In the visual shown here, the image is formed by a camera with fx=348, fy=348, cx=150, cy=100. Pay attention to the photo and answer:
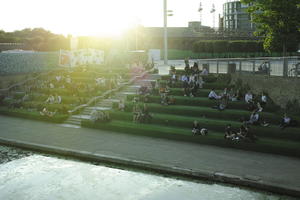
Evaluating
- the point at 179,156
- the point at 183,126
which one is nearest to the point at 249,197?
the point at 179,156

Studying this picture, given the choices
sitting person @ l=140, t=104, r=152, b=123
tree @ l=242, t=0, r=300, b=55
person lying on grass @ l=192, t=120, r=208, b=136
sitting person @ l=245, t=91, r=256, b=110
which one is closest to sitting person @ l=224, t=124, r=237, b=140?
person lying on grass @ l=192, t=120, r=208, b=136

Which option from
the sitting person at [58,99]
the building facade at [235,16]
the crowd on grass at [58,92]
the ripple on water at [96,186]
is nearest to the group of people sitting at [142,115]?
the crowd on grass at [58,92]

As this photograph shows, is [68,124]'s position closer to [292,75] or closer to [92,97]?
[92,97]

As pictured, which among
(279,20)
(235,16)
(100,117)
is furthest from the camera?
(235,16)

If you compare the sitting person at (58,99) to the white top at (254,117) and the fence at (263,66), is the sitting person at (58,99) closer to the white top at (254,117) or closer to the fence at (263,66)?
the fence at (263,66)

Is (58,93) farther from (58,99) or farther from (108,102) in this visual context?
(108,102)

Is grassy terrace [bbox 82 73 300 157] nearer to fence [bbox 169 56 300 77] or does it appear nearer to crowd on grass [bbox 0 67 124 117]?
fence [bbox 169 56 300 77]

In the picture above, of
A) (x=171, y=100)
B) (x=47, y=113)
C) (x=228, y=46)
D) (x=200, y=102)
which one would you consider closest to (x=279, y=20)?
(x=200, y=102)

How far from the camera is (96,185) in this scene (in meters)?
14.3

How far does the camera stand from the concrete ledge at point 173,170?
13.2 m

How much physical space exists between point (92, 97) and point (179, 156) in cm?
1320

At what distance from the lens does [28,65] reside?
3703cm

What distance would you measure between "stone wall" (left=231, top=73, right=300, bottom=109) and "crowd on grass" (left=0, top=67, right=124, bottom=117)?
11.7 meters

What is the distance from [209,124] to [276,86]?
534 centimetres
